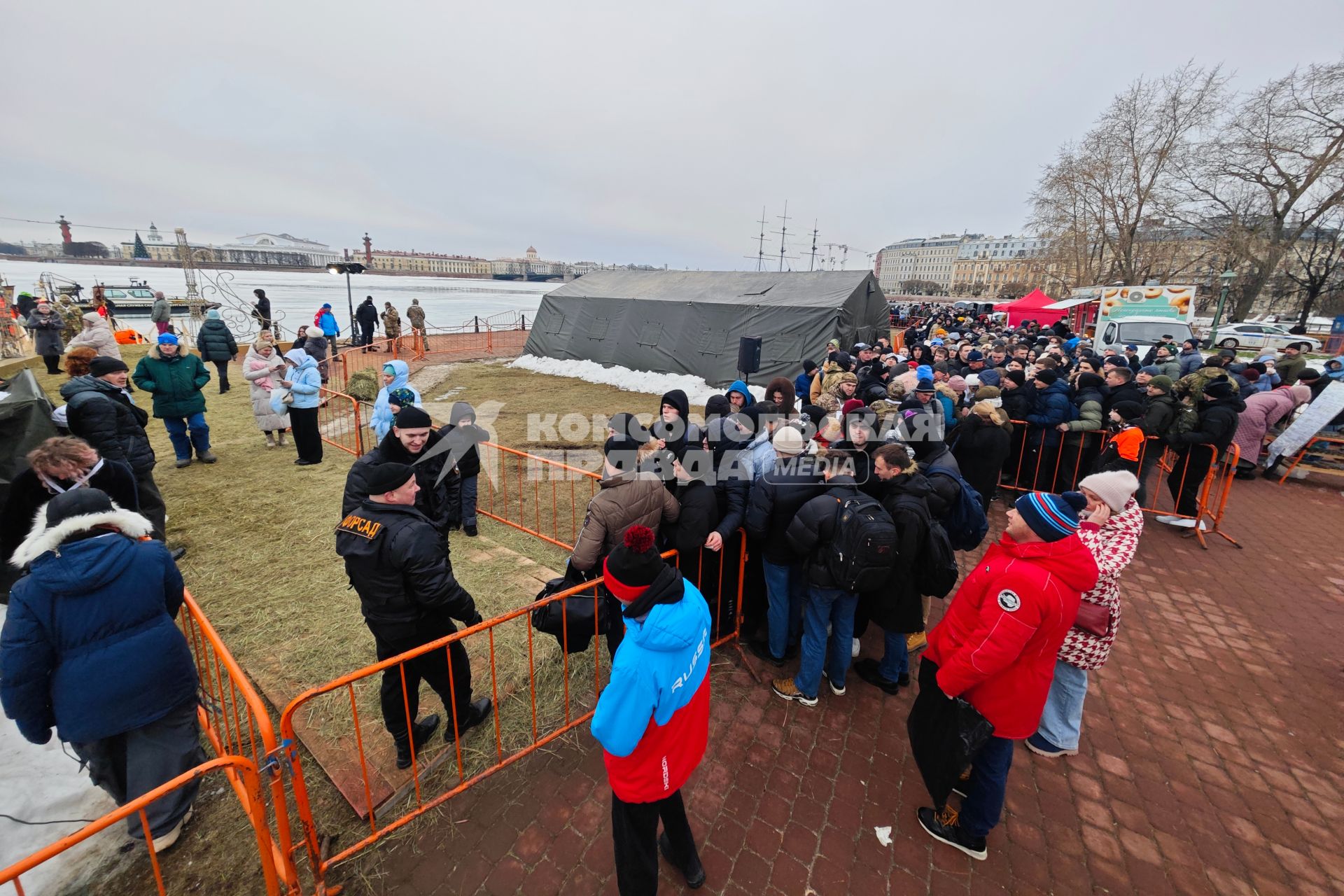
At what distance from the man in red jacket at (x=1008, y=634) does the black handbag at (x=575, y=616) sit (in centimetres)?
191

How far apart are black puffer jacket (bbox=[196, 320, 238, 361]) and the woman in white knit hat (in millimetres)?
14973

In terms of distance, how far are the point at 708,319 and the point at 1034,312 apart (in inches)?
969

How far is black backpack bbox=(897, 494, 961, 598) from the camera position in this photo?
11.5 ft

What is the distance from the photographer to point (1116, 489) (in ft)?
10.9

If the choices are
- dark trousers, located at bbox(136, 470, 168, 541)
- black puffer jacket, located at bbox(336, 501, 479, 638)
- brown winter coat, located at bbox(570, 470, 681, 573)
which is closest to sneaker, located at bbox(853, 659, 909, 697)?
brown winter coat, located at bbox(570, 470, 681, 573)

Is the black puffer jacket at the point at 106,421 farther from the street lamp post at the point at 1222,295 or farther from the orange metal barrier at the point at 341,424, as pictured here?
the street lamp post at the point at 1222,295

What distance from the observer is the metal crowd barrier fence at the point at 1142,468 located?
6.69 meters

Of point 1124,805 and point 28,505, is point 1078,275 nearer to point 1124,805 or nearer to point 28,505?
point 1124,805

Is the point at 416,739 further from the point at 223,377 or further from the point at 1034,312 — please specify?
the point at 1034,312

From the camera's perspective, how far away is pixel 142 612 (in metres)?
2.48

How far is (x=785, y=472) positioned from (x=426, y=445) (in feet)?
10.1

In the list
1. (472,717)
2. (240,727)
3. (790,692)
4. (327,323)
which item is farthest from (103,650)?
(327,323)

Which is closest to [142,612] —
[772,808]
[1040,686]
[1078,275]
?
[772,808]

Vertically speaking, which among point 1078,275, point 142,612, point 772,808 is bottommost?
point 772,808
